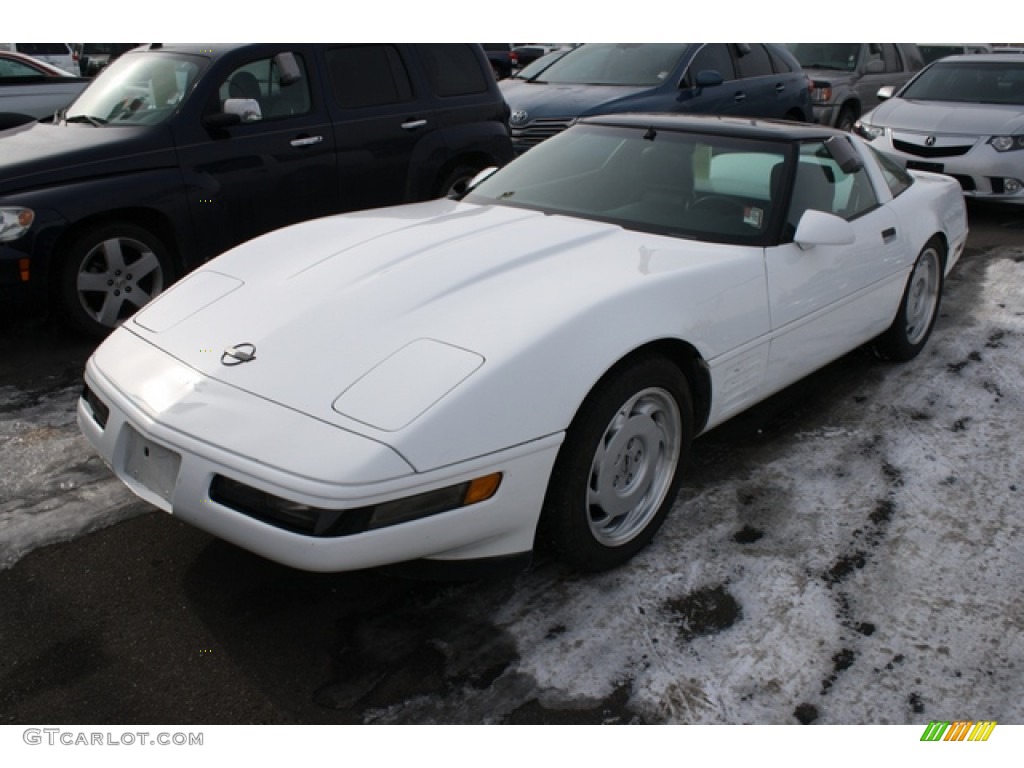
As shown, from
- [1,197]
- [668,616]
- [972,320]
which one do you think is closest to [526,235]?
[668,616]

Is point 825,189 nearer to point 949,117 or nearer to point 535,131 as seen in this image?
point 535,131

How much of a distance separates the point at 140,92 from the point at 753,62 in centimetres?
608

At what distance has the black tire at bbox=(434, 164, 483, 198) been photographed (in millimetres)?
6457

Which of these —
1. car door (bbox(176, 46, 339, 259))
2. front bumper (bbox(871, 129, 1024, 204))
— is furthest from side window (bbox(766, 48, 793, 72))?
car door (bbox(176, 46, 339, 259))

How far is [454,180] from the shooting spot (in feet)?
21.4

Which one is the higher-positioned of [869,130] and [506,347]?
[506,347]

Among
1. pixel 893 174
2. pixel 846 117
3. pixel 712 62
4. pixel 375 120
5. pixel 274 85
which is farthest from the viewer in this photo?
pixel 846 117

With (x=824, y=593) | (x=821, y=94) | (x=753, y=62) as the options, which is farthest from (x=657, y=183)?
(x=821, y=94)

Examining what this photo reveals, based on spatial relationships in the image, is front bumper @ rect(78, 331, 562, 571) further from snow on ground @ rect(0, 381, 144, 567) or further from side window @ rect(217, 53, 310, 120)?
side window @ rect(217, 53, 310, 120)

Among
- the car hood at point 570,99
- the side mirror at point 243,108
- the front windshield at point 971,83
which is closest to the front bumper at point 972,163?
the front windshield at point 971,83

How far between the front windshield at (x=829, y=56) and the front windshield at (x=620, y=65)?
4.12 metres

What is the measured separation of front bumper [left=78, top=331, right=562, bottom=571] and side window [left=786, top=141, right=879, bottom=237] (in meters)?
1.78

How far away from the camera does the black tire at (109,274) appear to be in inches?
190

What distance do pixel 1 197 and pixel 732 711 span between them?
163 inches
